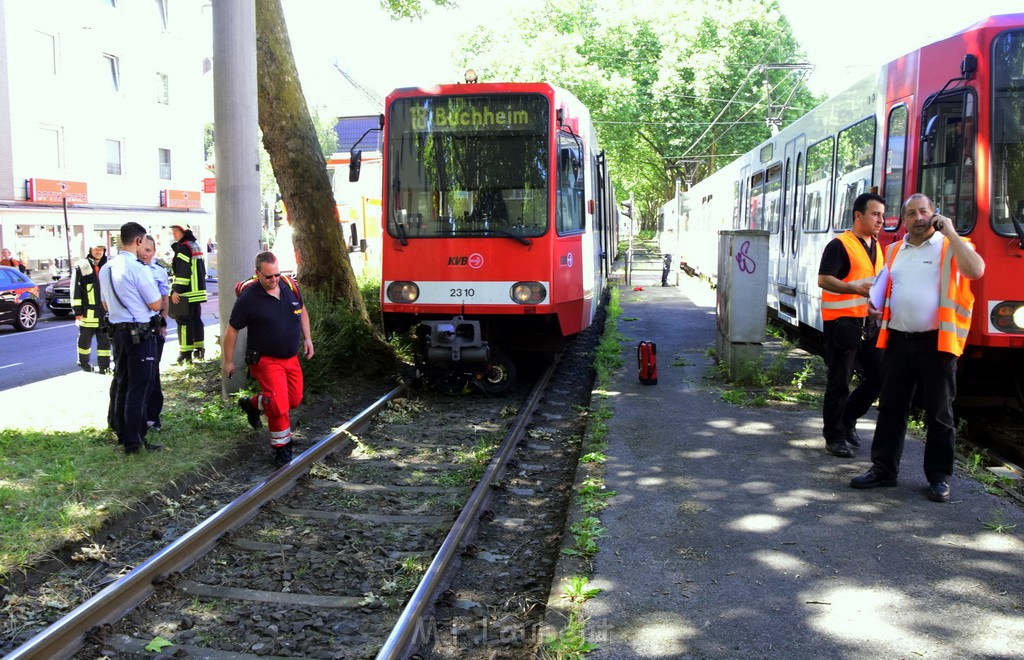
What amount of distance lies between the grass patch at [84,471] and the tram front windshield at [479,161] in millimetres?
A: 3009

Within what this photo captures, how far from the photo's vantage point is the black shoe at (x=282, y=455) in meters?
6.79

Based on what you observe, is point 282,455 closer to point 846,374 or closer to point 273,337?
point 273,337

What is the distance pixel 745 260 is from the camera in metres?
9.73

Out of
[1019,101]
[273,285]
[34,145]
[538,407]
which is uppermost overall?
[34,145]

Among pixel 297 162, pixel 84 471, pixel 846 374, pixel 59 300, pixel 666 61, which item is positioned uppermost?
pixel 666 61

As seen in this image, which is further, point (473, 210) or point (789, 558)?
point (473, 210)

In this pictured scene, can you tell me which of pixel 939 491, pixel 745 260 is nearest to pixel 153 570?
pixel 939 491

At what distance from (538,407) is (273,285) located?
357 cm

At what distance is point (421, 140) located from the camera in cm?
941

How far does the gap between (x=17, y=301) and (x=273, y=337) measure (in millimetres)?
14396

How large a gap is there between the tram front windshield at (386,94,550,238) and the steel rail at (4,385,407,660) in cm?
329

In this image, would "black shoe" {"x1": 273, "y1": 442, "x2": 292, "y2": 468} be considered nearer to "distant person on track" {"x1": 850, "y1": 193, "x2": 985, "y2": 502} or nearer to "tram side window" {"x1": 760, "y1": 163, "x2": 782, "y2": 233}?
"distant person on track" {"x1": 850, "y1": 193, "x2": 985, "y2": 502}

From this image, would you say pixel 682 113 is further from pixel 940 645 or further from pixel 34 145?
pixel 940 645

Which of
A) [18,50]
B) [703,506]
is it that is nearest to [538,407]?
[703,506]
